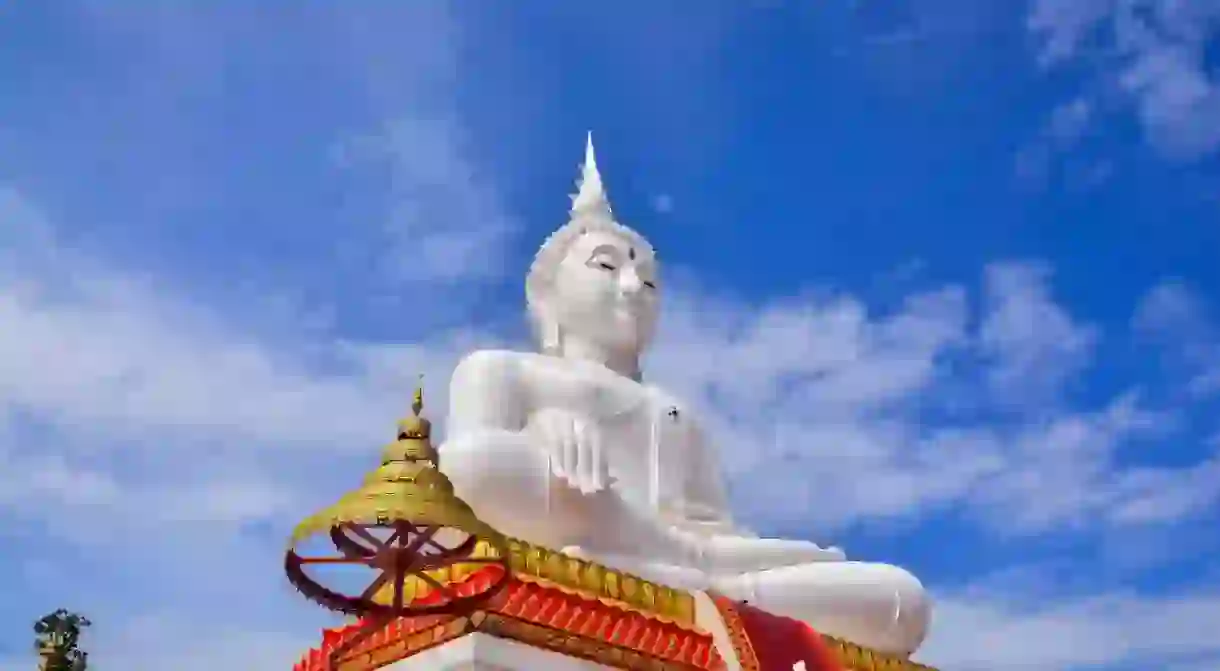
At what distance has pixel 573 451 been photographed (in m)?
7.32

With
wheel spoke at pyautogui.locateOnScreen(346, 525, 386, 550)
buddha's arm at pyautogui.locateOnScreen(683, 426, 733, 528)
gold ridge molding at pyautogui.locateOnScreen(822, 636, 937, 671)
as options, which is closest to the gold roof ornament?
wheel spoke at pyautogui.locateOnScreen(346, 525, 386, 550)

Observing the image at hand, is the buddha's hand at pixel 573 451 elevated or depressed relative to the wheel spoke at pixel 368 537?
elevated

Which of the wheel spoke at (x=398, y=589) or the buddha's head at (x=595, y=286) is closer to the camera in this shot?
the wheel spoke at (x=398, y=589)

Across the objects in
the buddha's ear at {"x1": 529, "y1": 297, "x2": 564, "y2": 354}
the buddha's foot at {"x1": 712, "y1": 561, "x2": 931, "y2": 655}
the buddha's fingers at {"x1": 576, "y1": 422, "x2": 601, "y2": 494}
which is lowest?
the buddha's foot at {"x1": 712, "y1": 561, "x2": 931, "y2": 655}

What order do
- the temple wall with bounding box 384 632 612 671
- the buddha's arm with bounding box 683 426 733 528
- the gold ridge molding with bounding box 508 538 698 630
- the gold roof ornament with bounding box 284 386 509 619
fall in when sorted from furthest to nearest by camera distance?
the buddha's arm with bounding box 683 426 733 528
the gold ridge molding with bounding box 508 538 698 630
the temple wall with bounding box 384 632 612 671
the gold roof ornament with bounding box 284 386 509 619

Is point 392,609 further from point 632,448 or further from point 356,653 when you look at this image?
point 632,448

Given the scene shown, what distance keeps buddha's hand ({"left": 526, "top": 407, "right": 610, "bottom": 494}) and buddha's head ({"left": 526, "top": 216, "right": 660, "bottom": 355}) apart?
138 centimetres

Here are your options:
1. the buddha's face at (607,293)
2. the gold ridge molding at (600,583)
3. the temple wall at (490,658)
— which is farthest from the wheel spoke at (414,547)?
the buddha's face at (607,293)

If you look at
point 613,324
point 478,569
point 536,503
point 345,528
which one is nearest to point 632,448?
point 613,324

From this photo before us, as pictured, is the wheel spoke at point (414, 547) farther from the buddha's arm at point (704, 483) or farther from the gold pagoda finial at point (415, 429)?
the buddha's arm at point (704, 483)

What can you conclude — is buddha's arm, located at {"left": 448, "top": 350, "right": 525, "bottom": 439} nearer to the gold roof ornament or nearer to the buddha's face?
the buddha's face

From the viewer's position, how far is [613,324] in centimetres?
905

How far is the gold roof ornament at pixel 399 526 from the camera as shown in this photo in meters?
4.41

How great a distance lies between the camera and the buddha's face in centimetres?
905
